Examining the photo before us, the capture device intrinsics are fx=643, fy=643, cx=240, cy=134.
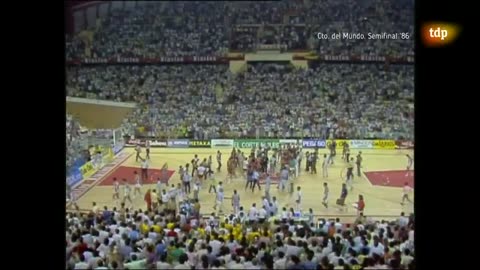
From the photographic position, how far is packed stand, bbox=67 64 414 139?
4598 mm

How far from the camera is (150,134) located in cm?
459

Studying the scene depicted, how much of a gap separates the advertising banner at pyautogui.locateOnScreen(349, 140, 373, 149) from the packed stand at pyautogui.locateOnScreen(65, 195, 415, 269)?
67cm

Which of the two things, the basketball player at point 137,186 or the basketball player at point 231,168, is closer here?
the basketball player at point 231,168

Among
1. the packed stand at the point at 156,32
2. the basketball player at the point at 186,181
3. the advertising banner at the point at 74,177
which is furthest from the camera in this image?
the packed stand at the point at 156,32

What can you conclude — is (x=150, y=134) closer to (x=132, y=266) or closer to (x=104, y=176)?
(x=104, y=176)

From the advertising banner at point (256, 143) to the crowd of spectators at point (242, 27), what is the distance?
0.76m

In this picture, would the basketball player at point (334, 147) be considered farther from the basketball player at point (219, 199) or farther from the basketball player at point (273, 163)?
the basketball player at point (219, 199)

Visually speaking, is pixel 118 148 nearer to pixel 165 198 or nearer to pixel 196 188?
pixel 165 198

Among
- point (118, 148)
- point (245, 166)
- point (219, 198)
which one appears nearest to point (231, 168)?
point (245, 166)

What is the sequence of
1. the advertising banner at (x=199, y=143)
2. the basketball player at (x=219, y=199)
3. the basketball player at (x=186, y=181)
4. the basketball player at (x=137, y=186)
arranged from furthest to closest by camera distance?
the advertising banner at (x=199, y=143)
the basketball player at (x=137, y=186)
the basketball player at (x=186, y=181)
the basketball player at (x=219, y=199)

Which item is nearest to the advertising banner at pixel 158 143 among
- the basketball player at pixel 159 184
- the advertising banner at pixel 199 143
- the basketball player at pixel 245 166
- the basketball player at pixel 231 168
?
the advertising banner at pixel 199 143
